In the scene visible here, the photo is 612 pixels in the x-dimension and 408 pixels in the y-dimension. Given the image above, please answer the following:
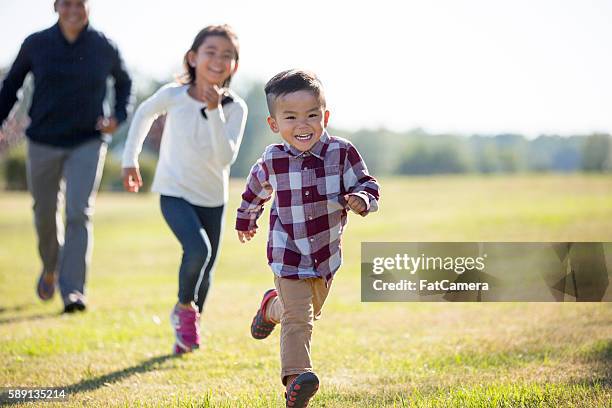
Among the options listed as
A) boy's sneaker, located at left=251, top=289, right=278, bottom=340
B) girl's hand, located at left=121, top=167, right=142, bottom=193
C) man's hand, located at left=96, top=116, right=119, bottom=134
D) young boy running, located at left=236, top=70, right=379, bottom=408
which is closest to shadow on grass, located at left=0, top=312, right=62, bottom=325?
man's hand, located at left=96, top=116, right=119, bottom=134

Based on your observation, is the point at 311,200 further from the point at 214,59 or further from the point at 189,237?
the point at 214,59

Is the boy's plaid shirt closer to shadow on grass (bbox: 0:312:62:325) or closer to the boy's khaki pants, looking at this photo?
the boy's khaki pants

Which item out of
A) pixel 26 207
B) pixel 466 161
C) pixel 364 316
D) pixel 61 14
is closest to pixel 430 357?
pixel 364 316

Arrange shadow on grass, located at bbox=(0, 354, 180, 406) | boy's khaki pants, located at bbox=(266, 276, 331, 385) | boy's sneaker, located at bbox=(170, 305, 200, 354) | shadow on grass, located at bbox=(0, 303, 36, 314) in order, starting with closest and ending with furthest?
boy's khaki pants, located at bbox=(266, 276, 331, 385)
shadow on grass, located at bbox=(0, 354, 180, 406)
boy's sneaker, located at bbox=(170, 305, 200, 354)
shadow on grass, located at bbox=(0, 303, 36, 314)

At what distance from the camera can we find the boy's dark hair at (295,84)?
3.77m

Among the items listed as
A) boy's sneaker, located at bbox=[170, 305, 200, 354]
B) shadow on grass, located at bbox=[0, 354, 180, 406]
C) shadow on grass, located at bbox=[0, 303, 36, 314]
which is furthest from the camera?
shadow on grass, located at bbox=[0, 303, 36, 314]

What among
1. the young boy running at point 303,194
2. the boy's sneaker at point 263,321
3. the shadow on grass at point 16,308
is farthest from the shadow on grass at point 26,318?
the young boy running at point 303,194

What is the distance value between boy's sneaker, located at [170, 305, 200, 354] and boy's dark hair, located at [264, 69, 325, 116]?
203cm

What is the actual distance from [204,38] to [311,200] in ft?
6.76

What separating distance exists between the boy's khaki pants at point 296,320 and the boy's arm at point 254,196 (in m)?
0.38

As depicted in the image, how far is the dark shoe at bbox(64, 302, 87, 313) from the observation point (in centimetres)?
732

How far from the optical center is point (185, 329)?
17.6 ft

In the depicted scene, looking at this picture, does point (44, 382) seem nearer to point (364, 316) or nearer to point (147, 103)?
point (147, 103)

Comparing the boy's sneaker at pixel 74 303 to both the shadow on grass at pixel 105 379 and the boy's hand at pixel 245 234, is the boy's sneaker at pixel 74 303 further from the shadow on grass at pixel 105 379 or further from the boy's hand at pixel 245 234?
the boy's hand at pixel 245 234
